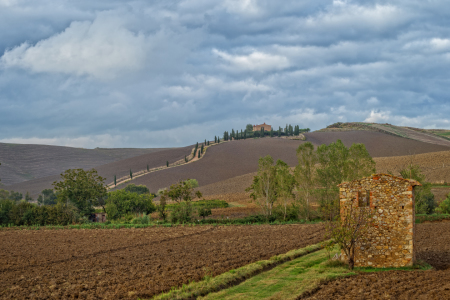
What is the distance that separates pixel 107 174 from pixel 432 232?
12631cm

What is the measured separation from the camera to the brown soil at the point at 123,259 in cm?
1791

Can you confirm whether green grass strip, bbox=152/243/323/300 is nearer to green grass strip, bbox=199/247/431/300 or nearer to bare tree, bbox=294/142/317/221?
green grass strip, bbox=199/247/431/300

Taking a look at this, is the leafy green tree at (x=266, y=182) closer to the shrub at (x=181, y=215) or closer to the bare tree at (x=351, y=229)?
the shrub at (x=181, y=215)

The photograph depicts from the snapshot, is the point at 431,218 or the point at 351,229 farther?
the point at 431,218

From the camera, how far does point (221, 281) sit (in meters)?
18.4

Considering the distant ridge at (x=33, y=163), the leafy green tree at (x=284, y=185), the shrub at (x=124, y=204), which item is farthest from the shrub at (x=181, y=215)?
the distant ridge at (x=33, y=163)

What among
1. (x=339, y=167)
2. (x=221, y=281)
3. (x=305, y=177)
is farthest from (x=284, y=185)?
(x=221, y=281)

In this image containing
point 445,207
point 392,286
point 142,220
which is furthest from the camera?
point 142,220

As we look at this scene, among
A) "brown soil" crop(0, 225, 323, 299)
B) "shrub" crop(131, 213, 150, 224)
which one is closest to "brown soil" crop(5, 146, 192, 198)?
"shrub" crop(131, 213, 150, 224)

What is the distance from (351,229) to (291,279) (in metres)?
4.02

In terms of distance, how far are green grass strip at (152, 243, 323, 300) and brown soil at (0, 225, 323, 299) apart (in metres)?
0.88

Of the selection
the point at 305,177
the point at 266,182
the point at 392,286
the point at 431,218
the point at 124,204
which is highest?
the point at 305,177

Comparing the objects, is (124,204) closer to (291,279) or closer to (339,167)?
(339,167)

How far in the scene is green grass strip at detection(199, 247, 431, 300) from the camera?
16.5 meters
